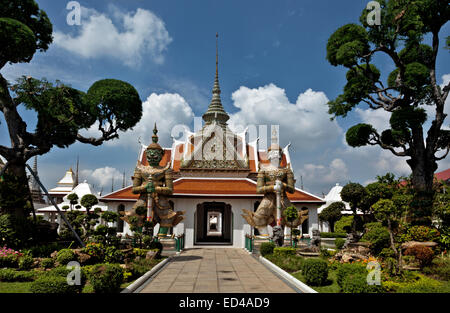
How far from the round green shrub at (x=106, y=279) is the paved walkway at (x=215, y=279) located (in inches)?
39.4

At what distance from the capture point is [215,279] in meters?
9.49

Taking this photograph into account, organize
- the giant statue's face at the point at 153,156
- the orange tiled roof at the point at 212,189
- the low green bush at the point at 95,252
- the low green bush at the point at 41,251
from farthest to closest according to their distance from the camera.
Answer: the orange tiled roof at the point at 212,189 → the giant statue's face at the point at 153,156 → the low green bush at the point at 41,251 → the low green bush at the point at 95,252

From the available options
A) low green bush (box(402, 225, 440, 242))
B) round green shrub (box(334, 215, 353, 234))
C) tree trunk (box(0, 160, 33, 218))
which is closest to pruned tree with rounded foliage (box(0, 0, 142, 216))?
Answer: tree trunk (box(0, 160, 33, 218))

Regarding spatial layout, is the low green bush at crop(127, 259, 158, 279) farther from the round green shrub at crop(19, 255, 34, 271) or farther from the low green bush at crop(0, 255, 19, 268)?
the low green bush at crop(0, 255, 19, 268)

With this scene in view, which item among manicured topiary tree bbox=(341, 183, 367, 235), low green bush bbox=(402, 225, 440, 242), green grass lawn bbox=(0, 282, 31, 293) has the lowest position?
green grass lawn bbox=(0, 282, 31, 293)

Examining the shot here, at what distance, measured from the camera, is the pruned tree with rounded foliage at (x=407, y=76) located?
15031mm

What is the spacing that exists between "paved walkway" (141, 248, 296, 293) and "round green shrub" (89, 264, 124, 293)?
1000 mm

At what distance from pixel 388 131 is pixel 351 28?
6.57 m

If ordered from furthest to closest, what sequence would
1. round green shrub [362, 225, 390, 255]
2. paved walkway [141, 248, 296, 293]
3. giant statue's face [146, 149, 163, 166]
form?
giant statue's face [146, 149, 163, 166], round green shrub [362, 225, 390, 255], paved walkway [141, 248, 296, 293]

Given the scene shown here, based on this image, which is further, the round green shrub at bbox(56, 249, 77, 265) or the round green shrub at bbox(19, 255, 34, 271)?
the round green shrub at bbox(19, 255, 34, 271)

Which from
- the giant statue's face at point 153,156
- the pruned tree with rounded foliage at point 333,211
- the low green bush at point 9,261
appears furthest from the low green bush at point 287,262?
the pruned tree with rounded foliage at point 333,211

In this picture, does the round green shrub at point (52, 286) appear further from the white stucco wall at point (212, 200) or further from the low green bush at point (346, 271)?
the white stucco wall at point (212, 200)

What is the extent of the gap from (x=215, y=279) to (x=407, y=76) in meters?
15.2

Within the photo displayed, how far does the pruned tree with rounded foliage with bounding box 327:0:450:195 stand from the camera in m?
15.0
